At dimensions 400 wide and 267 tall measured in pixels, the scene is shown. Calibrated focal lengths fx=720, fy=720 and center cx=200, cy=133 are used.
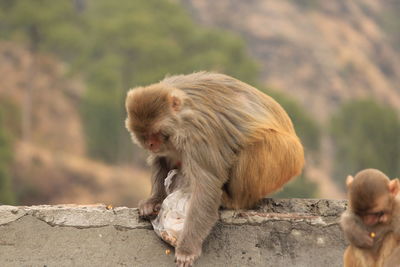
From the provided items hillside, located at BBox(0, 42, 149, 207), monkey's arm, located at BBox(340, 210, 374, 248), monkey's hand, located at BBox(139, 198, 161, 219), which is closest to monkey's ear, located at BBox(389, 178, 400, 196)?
monkey's arm, located at BBox(340, 210, 374, 248)

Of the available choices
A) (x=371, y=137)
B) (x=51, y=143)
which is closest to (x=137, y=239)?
(x=371, y=137)

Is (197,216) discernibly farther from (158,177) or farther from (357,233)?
(357,233)

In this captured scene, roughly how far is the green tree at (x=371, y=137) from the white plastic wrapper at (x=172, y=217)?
122 feet

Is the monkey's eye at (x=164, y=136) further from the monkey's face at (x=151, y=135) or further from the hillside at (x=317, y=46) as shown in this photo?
the hillside at (x=317, y=46)

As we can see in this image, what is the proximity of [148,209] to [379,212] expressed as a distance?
188cm

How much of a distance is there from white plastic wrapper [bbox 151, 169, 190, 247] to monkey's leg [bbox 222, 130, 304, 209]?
0.35 m

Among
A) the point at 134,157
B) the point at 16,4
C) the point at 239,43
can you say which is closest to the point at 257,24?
the point at 239,43

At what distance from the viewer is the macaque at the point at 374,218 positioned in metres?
4.20

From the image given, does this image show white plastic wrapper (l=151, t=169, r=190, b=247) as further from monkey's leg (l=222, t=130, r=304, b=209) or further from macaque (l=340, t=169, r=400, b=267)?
macaque (l=340, t=169, r=400, b=267)

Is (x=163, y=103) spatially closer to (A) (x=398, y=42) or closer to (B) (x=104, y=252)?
(B) (x=104, y=252)

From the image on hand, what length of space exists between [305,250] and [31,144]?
38.9 metres

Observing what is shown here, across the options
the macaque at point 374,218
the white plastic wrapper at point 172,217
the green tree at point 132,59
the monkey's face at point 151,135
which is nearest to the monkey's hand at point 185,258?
the white plastic wrapper at point 172,217

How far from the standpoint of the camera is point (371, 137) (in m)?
43.4

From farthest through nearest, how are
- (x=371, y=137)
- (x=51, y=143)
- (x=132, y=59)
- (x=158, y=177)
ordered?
(x=51, y=143), (x=371, y=137), (x=132, y=59), (x=158, y=177)
